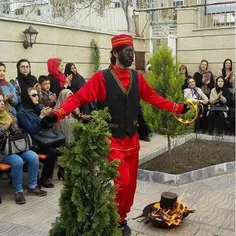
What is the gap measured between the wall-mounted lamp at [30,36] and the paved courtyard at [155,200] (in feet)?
10.5

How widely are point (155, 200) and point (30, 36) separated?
447 cm

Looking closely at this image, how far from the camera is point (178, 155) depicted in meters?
7.02

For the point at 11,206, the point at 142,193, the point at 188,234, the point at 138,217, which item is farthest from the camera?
the point at 142,193

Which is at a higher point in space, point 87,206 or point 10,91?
point 10,91

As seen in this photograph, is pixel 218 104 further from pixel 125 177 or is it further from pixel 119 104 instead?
pixel 125 177

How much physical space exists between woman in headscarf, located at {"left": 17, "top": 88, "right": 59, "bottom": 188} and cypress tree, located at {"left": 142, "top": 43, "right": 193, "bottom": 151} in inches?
61.5

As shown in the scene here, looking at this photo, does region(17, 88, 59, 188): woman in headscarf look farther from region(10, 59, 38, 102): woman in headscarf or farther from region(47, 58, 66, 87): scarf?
region(47, 58, 66, 87): scarf

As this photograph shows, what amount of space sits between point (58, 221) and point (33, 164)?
252cm

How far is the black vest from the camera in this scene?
3914 mm

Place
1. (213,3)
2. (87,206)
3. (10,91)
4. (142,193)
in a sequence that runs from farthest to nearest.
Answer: (213,3), (10,91), (142,193), (87,206)

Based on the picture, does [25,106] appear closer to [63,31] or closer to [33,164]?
[33,164]

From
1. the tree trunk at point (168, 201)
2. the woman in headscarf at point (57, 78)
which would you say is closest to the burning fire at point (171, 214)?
the tree trunk at point (168, 201)

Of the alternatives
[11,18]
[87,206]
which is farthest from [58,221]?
[11,18]

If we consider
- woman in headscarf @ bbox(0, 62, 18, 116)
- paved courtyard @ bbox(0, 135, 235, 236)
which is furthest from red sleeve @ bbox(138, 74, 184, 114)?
woman in headscarf @ bbox(0, 62, 18, 116)
